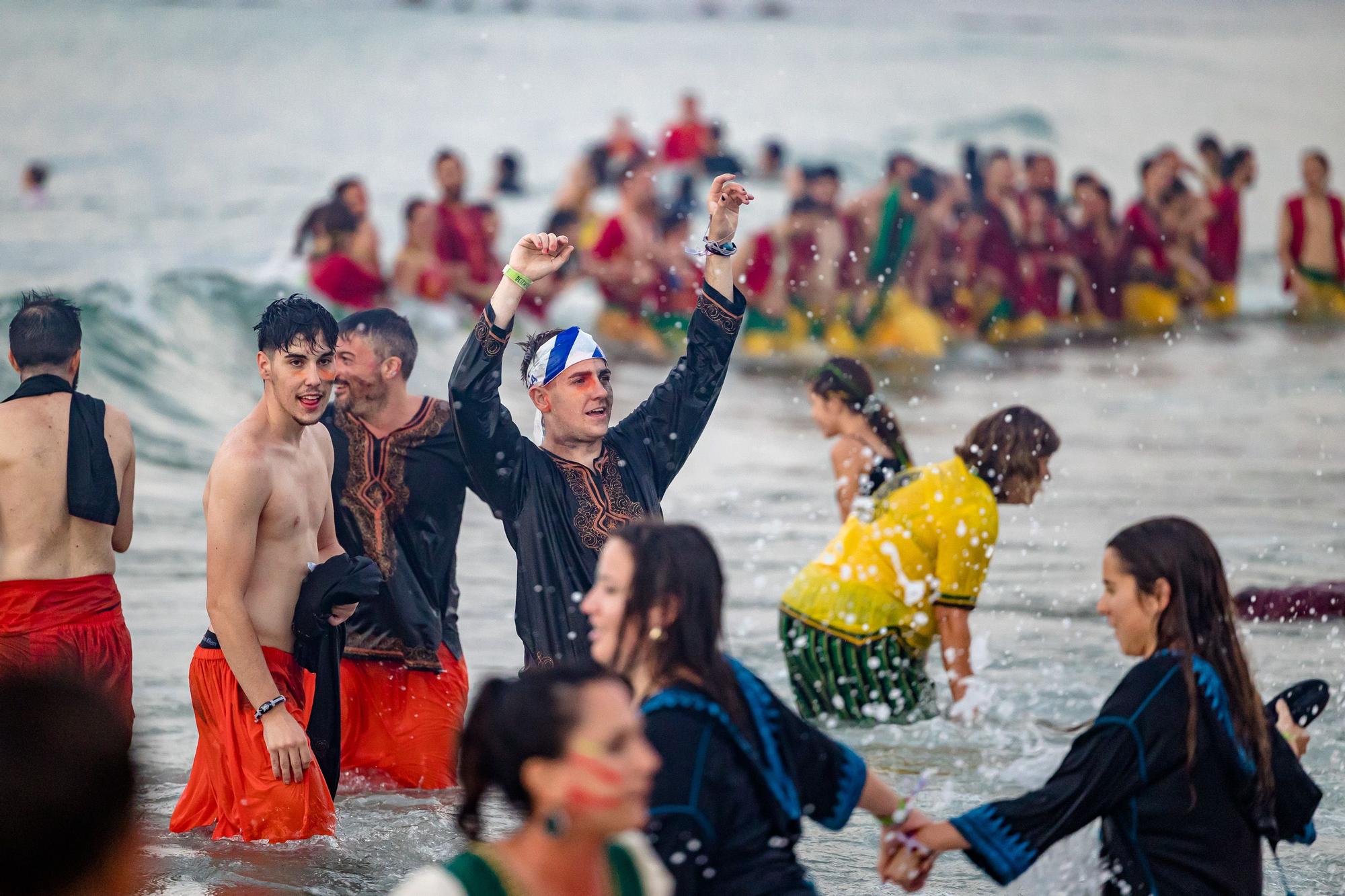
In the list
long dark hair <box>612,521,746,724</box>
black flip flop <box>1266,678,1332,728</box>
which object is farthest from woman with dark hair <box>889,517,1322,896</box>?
long dark hair <box>612,521,746,724</box>

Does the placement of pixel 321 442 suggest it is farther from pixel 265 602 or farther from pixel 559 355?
pixel 559 355

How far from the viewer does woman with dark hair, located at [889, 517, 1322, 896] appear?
8.89ft

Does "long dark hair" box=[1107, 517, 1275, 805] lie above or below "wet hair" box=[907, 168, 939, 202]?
below

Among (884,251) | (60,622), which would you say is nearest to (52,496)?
(60,622)

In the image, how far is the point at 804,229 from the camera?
14117mm

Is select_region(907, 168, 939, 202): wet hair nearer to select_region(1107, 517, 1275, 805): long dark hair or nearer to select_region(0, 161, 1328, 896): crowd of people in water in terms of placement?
select_region(0, 161, 1328, 896): crowd of people in water

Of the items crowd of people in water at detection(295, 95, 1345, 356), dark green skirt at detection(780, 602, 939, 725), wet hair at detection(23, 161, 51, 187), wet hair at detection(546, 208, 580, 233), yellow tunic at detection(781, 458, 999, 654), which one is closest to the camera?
yellow tunic at detection(781, 458, 999, 654)

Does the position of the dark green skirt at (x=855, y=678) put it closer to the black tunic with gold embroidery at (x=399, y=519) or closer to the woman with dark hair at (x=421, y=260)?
the black tunic with gold embroidery at (x=399, y=519)

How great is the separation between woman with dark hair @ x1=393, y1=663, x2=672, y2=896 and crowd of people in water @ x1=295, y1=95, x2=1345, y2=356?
34.9ft

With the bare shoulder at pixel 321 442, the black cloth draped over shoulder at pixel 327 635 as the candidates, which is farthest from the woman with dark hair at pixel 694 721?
the bare shoulder at pixel 321 442

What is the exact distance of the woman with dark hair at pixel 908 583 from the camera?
463 centimetres

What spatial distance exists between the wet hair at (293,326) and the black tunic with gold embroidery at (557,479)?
341 mm

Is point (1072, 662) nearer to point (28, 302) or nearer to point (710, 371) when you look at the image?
point (710, 371)

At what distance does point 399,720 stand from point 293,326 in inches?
47.2
